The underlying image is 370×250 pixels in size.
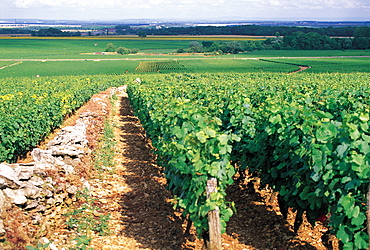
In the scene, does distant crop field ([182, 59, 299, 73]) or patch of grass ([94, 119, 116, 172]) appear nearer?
patch of grass ([94, 119, 116, 172])

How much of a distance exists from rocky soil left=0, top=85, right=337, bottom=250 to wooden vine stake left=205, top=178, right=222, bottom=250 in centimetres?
89

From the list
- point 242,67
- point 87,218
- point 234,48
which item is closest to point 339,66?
point 242,67

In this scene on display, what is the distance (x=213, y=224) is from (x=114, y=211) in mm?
3263

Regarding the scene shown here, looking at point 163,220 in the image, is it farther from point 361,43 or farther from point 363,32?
Answer: point 363,32

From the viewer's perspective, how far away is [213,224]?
6.23 m

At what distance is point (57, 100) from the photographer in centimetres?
2111

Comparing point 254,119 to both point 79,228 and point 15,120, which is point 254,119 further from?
point 15,120

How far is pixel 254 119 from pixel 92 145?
6.33 meters

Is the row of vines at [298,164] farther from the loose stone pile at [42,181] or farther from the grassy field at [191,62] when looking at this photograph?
the grassy field at [191,62]

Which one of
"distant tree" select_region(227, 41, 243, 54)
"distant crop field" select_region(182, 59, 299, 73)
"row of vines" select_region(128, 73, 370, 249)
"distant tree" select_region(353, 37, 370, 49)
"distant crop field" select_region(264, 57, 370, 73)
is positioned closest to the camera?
A: "row of vines" select_region(128, 73, 370, 249)

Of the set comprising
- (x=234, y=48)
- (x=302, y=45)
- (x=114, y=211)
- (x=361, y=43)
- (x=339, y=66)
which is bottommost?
(x=114, y=211)

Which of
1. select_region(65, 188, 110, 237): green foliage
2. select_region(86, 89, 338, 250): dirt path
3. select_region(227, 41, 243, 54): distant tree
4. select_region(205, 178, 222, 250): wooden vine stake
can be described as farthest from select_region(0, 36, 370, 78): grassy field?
select_region(205, 178, 222, 250): wooden vine stake

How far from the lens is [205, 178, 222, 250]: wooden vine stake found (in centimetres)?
621

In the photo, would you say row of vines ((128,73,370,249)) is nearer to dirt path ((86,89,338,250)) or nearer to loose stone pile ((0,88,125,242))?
dirt path ((86,89,338,250))
